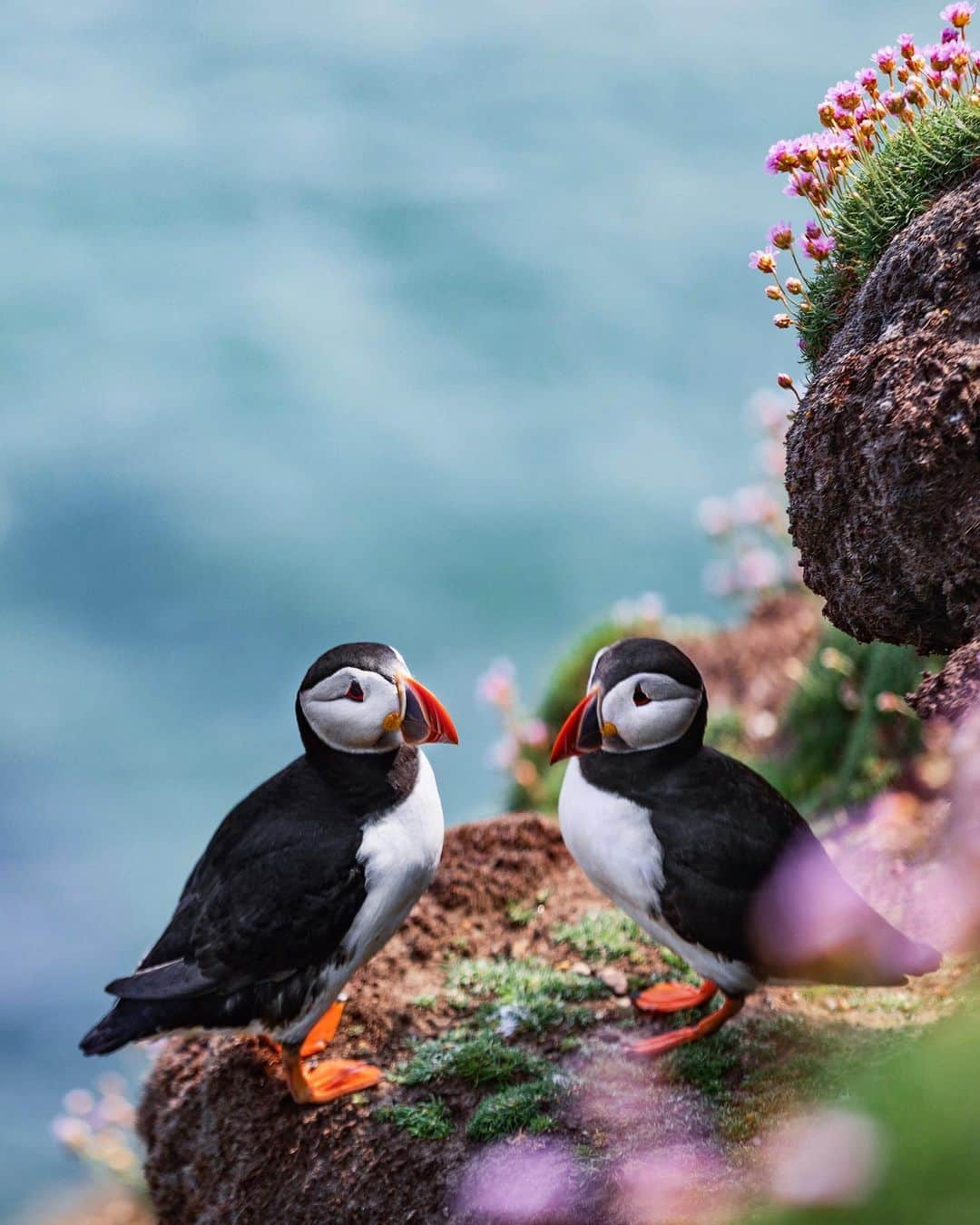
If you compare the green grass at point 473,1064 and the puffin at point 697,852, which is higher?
the puffin at point 697,852

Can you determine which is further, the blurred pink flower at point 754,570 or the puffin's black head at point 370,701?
the blurred pink flower at point 754,570

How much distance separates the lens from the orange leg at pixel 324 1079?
5.18 metres

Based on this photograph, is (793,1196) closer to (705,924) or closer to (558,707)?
(705,924)

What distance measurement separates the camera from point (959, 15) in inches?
188

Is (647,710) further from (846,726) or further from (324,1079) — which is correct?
(846,726)

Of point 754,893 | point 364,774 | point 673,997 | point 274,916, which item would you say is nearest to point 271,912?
point 274,916

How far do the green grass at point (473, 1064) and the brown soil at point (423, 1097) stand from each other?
78mm

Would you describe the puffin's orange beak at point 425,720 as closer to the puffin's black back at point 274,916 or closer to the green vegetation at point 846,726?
the puffin's black back at point 274,916

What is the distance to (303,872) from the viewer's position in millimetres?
4625

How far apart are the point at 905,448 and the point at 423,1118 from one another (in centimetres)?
303

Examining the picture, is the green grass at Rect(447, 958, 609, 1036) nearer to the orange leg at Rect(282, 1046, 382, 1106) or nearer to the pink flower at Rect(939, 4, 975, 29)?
the orange leg at Rect(282, 1046, 382, 1106)

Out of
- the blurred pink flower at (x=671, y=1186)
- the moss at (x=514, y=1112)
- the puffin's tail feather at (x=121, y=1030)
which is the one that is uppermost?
the puffin's tail feather at (x=121, y=1030)

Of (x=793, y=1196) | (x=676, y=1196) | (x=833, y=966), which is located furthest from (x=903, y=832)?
(x=793, y=1196)

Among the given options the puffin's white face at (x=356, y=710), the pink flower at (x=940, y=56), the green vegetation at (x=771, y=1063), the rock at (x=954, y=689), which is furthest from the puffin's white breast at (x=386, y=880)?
the pink flower at (x=940, y=56)
